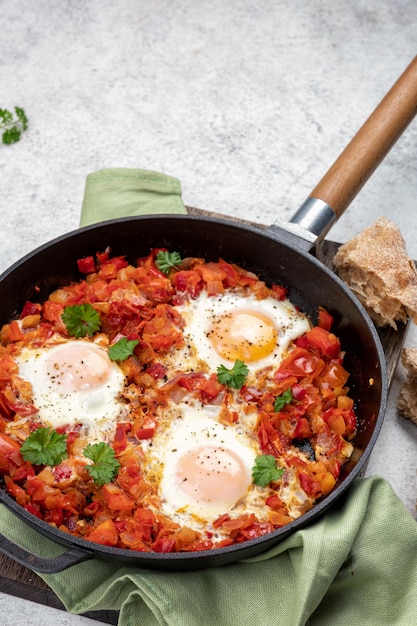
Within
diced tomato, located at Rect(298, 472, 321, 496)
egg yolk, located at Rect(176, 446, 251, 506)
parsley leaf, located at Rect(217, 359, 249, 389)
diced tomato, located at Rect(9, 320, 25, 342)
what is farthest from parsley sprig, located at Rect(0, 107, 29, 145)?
diced tomato, located at Rect(298, 472, 321, 496)

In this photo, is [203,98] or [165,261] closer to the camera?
[165,261]

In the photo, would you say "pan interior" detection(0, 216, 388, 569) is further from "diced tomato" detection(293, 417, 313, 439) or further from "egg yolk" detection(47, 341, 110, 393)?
"egg yolk" detection(47, 341, 110, 393)

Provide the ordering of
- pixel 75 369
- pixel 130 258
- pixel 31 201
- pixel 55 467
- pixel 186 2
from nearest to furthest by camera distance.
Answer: pixel 55 467
pixel 75 369
pixel 130 258
pixel 31 201
pixel 186 2

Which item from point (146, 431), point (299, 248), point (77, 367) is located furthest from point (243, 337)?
point (77, 367)

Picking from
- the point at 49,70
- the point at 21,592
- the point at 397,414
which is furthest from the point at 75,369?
the point at 49,70

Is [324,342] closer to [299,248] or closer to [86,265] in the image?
[299,248]

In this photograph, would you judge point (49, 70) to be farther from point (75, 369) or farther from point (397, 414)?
point (397, 414)
